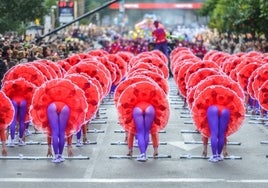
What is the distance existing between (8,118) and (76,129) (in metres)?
1.30

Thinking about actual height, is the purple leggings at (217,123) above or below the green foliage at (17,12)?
below

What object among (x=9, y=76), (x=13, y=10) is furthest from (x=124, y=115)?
(x=13, y=10)

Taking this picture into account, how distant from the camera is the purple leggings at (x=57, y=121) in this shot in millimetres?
13264

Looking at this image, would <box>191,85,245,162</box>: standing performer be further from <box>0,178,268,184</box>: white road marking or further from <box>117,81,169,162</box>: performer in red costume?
<box>0,178,268,184</box>: white road marking

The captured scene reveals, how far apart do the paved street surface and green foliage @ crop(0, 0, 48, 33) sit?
15553mm

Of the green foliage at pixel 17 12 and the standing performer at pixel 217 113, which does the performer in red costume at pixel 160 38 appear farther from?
the standing performer at pixel 217 113

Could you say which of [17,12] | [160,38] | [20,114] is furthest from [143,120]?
[160,38]

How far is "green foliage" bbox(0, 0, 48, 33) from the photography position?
31.8 m

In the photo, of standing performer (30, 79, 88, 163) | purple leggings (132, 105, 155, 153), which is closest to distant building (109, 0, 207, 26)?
purple leggings (132, 105, 155, 153)

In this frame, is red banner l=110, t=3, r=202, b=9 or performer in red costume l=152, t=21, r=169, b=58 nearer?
performer in red costume l=152, t=21, r=169, b=58

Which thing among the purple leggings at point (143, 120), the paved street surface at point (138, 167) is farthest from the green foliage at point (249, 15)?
the purple leggings at point (143, 120)

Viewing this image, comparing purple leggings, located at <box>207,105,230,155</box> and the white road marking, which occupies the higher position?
purple leggings, located at <box>207,105,230,155</box>

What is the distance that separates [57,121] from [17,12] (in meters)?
19.8

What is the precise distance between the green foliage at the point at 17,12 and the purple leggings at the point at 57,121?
18.6m
